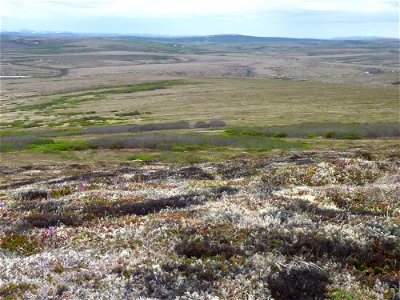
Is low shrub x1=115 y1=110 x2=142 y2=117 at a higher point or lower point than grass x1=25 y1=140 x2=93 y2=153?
lower

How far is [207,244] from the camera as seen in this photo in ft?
40.8

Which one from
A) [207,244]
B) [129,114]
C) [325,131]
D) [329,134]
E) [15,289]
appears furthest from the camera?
[129,114]

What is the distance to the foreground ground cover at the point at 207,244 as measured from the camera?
1038 centimetres

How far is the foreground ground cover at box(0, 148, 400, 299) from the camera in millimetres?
10383

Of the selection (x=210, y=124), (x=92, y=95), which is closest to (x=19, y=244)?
(x=210, y=124)

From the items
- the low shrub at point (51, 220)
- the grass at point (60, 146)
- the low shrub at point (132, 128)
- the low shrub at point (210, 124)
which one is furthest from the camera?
the low shrub at point (210, 124)

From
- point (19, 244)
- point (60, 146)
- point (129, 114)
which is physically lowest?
point (129, 114)

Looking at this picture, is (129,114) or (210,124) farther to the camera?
(129,114)

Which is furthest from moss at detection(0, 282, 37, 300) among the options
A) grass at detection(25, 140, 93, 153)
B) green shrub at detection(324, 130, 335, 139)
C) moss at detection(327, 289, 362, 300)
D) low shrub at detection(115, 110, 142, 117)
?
low shrub at detection(115, 110, 142, 117)

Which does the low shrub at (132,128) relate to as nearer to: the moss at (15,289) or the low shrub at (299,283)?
the moss at (15,289)

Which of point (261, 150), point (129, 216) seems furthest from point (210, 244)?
point (261, 150)

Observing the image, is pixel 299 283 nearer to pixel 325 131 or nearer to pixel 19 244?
pixel 19 244

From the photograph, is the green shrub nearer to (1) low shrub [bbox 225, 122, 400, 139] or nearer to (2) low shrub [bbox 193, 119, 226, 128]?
(1) low shrub [bbox 225, 122, 400, 139]

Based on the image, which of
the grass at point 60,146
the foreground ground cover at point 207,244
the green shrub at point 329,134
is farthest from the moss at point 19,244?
the green shrub at point 329,134
